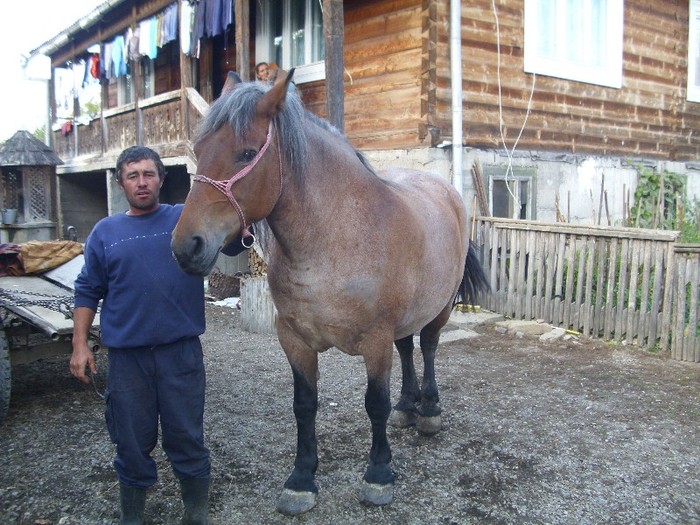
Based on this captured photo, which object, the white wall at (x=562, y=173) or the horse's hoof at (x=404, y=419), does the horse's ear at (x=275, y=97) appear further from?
the white wall at (x=562, y=173)

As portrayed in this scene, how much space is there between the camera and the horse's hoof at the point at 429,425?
162 inches

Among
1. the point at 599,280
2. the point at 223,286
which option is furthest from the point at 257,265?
the point at 599,280

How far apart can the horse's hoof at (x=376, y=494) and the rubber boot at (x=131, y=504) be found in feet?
3.69

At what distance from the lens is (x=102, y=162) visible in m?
12.9

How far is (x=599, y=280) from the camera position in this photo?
677cm

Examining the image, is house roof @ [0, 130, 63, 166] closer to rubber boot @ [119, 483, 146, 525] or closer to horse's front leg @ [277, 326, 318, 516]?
horse's front leg @ [277, 326, 318, 516]

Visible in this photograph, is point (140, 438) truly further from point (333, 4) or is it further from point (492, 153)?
point (492, 153)

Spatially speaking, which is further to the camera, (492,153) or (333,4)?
(492,153)

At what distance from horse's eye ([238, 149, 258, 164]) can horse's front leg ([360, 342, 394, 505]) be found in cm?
120

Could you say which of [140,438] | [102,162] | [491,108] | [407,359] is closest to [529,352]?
[407,359]

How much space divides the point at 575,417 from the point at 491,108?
5388mm

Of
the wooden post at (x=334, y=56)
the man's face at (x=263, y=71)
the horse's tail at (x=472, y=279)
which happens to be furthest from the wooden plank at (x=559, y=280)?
the man's face at (x=263, y=71)

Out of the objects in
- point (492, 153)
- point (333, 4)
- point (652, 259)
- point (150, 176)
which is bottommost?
point (652, 259)

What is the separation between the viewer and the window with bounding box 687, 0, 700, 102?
1162cm
